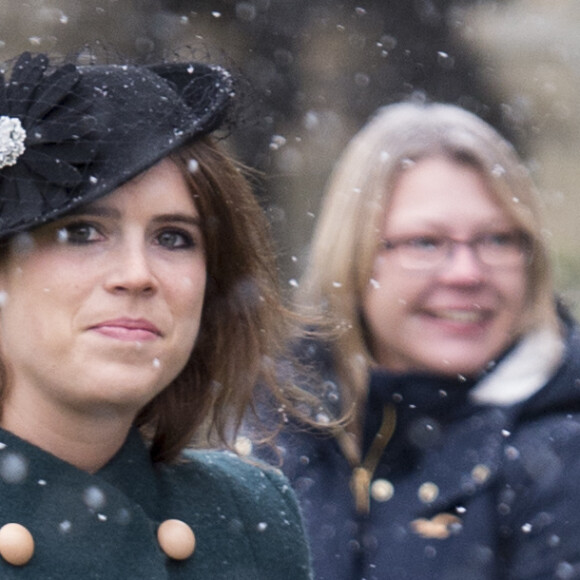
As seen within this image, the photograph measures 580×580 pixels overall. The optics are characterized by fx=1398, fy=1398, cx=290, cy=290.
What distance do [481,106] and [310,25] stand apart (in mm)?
1151

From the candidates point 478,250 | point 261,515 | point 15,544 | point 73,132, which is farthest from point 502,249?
point 15,544

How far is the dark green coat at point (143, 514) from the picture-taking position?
229cm

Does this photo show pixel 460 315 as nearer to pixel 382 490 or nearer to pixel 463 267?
pixel 463 267

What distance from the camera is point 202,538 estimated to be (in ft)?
8.34

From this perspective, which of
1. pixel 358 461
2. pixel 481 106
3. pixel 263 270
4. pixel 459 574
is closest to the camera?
pixel 263 270

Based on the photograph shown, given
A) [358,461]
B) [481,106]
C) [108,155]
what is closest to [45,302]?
[108,155]

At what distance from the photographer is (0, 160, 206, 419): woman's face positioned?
2.26 metres

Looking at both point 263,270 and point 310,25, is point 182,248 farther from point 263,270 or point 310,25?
point 310,25

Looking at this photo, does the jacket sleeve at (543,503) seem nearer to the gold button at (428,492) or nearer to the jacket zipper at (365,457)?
the gold button at (428,492)

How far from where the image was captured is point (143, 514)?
2.46 m

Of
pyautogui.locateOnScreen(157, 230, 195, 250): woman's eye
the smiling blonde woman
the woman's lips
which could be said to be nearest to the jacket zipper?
the smiling blonde woman

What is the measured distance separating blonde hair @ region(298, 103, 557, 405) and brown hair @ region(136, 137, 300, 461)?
409mm

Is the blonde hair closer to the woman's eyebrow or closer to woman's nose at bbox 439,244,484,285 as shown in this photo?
woman's nose at bbox 439,244,484,285

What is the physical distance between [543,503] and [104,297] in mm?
1297
